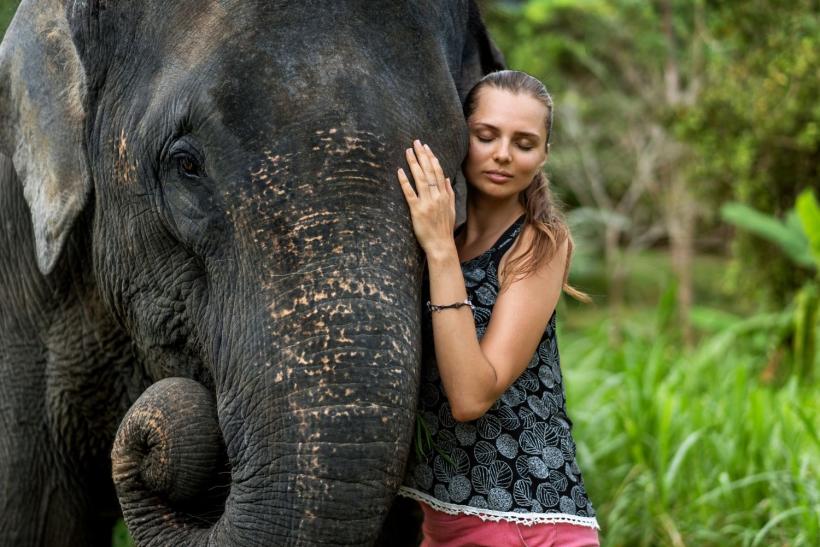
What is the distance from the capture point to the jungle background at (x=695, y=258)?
5.06 m

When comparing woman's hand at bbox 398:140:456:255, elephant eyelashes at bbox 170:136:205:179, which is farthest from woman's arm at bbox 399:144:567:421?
elephant eyelashes at bbox 170:136:205:179

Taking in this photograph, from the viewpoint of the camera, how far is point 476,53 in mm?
3385

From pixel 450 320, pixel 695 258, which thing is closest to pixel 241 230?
pixel 450 320

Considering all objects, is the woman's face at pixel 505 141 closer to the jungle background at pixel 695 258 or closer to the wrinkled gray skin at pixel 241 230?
the wrinkled gray skin at pixel 241 230

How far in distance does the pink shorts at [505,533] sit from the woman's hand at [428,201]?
0.68 metres

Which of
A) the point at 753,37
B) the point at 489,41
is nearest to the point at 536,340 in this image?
the point at 489,41

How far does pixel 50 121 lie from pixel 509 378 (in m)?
1.34

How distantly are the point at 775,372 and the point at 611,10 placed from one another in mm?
7329

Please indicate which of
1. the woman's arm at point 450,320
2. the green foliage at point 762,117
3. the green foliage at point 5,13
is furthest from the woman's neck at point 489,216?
the green foliage at point 762,117

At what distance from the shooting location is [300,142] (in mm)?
2457

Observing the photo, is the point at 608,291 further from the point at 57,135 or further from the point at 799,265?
the point at 57,135

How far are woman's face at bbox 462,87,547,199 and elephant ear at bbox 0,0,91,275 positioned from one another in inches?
38.9

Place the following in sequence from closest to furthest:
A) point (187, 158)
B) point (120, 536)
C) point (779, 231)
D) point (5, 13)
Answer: point (187, 158), point (5, 13), point (120, 536), point (779, 231)

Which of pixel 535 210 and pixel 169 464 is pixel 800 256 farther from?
pixel 169 464
